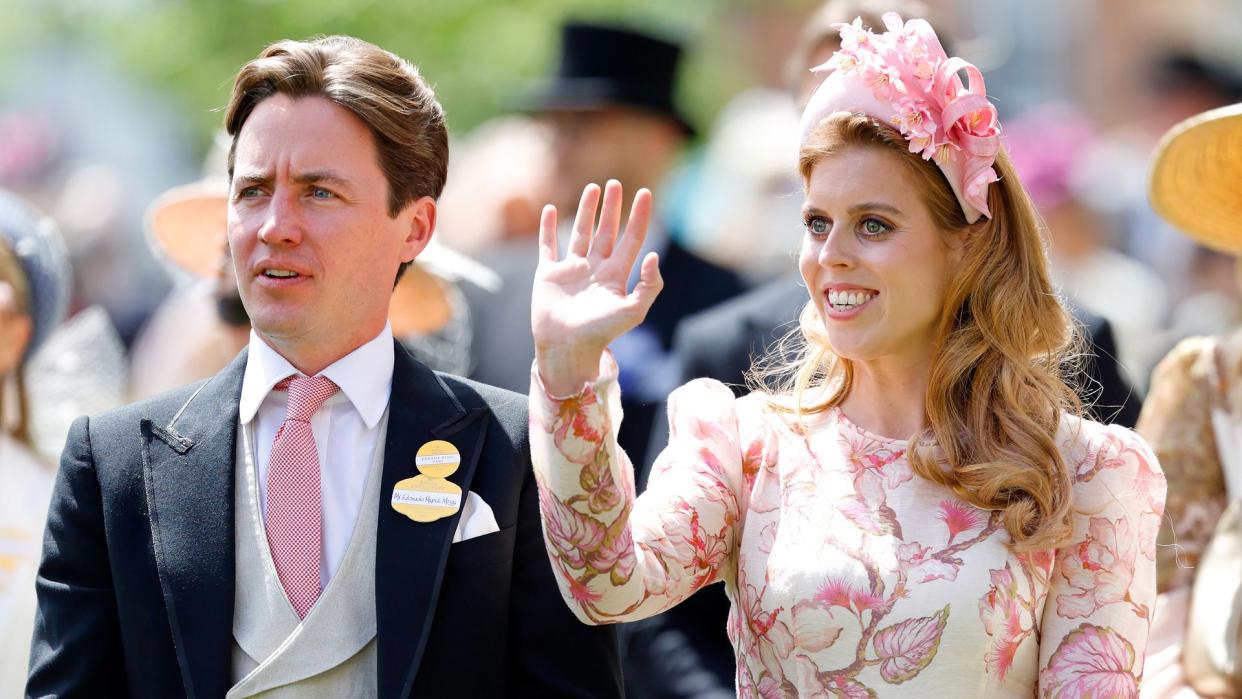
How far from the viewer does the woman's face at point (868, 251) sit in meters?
3.14

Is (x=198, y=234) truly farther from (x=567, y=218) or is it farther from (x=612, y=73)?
(x=612, y=73)

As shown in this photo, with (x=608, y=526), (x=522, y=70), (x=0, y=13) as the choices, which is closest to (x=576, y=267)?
(x=608, y=526)

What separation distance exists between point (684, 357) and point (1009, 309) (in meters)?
1.50

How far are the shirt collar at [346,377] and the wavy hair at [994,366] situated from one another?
793mm

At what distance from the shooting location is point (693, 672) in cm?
400

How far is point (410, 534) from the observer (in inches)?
120

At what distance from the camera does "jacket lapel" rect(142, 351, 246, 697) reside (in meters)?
2.95

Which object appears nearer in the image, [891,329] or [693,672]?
[891,329]

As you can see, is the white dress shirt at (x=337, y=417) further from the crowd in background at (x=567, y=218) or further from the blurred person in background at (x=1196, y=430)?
the blurred person in background at (x=1196, y=430)

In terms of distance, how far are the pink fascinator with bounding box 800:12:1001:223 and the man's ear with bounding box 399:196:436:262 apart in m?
0.76

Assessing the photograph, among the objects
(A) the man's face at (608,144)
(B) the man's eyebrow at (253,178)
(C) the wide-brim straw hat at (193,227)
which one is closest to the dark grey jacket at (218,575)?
(B) the man's eyebrow at (253,178)

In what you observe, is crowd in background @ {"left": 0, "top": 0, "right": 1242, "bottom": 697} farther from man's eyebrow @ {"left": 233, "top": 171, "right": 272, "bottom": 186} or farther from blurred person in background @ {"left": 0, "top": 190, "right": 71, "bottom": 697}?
man's eyebrow @ {"left": 233, "top": 171, "right": 272, "bottom": 186}

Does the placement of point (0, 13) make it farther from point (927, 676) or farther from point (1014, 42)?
point (927, 676)

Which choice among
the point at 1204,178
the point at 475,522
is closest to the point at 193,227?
the point at 475,522
